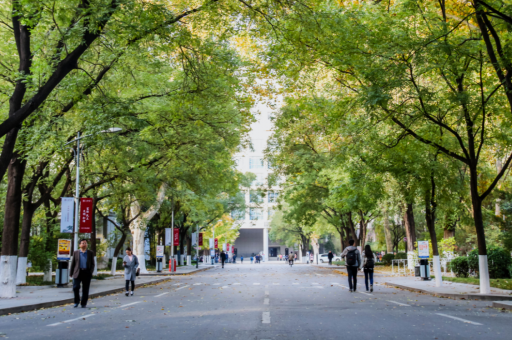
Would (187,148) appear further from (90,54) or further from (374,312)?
(374,312)

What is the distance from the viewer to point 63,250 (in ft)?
76.2

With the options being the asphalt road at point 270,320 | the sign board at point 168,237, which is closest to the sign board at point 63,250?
the asphalt road at point 270,320

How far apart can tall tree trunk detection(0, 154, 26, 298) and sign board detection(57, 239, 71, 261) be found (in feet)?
13.5

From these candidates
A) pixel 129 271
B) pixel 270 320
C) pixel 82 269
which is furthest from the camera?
pixel 129 271

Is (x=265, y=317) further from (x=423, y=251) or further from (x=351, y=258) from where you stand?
(x=423, y=251)

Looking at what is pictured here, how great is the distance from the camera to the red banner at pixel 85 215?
23078 millimetres

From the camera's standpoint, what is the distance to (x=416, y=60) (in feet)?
48.4

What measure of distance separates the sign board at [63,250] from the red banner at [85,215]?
0.96 metres

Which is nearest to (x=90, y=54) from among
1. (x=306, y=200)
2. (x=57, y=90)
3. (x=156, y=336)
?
(x=57, y=90)

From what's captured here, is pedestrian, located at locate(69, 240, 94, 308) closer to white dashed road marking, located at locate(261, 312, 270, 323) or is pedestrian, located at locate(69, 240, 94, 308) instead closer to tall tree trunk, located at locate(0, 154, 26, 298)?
tall tree trunk, located at locate(0, 154, 26, 298)

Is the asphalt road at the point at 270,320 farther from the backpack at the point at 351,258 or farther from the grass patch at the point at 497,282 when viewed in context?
the grass patch at the point at 497,282

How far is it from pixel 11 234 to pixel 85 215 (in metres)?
4.69

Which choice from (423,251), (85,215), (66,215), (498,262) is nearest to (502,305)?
(498,262)

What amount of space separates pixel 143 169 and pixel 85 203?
342 centimetres
